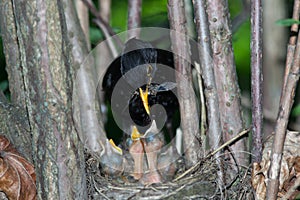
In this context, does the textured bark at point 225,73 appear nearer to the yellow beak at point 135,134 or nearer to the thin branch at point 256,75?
the thin branch at point 256,75

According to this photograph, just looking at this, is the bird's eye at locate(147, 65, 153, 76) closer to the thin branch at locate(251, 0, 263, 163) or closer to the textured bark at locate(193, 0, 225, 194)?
the textured bark at locate(193, 0, 225, 194)

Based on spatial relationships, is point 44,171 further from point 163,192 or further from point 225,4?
point 225,4

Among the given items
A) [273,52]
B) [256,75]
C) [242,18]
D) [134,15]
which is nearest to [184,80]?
[256,75]

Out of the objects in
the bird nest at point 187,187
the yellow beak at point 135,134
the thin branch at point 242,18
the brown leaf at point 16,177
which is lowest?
the bird nest at point 187,187

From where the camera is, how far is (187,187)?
2.06 meters

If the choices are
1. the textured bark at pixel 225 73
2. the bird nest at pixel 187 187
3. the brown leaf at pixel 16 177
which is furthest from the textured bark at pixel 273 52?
the brown leaf at pixel 16 177

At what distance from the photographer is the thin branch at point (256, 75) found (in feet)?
5.71

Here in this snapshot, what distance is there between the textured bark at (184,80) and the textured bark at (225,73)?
0.41 ft

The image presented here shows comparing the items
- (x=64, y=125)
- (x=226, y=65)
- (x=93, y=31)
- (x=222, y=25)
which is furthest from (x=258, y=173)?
(x=93, y=31)

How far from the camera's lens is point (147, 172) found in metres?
2.23

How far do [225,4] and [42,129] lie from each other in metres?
0.70

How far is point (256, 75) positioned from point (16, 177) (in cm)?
77

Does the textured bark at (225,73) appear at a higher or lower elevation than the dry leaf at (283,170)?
higher

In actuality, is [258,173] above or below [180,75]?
below
